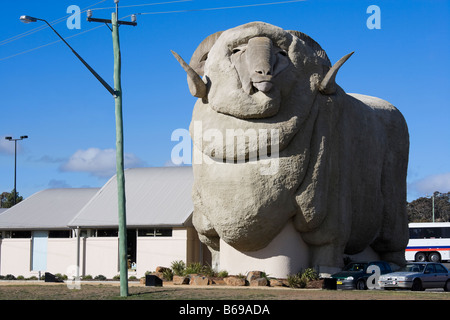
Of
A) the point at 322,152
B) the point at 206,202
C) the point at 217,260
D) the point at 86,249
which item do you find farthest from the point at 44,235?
the point at 322,152

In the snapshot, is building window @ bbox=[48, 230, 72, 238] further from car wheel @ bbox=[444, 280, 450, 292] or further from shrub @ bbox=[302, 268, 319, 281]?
car wheel @ bbox=[444, 280, 450, 292]

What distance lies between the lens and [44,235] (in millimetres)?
41594

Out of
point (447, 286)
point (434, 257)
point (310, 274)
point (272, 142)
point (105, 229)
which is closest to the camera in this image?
point (272, 142)

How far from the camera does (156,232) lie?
37438 mm

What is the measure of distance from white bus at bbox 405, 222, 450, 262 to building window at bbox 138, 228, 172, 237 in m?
21.0

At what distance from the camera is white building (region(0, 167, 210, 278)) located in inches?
1443

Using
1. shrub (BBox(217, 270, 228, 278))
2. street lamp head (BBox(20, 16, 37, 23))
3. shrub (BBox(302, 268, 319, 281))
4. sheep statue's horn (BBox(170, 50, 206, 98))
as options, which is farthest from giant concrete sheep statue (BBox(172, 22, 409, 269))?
street lamp head (BBox(20, 16, 37, 23))

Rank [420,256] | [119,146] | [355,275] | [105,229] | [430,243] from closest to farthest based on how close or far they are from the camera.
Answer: [119,146]
[355,275]
[105,229]
[430,243]
[420,256]

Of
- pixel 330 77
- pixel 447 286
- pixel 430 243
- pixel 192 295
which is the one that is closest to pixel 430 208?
pixel 430 243

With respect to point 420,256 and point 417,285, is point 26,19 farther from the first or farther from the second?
point 420,256

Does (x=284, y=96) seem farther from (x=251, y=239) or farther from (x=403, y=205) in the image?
(x=403, y=205)

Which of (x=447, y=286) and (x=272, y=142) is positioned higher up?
(x=272, y=142)

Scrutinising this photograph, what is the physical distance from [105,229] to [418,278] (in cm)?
2058

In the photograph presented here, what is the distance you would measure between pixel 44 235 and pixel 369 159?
878 inches
